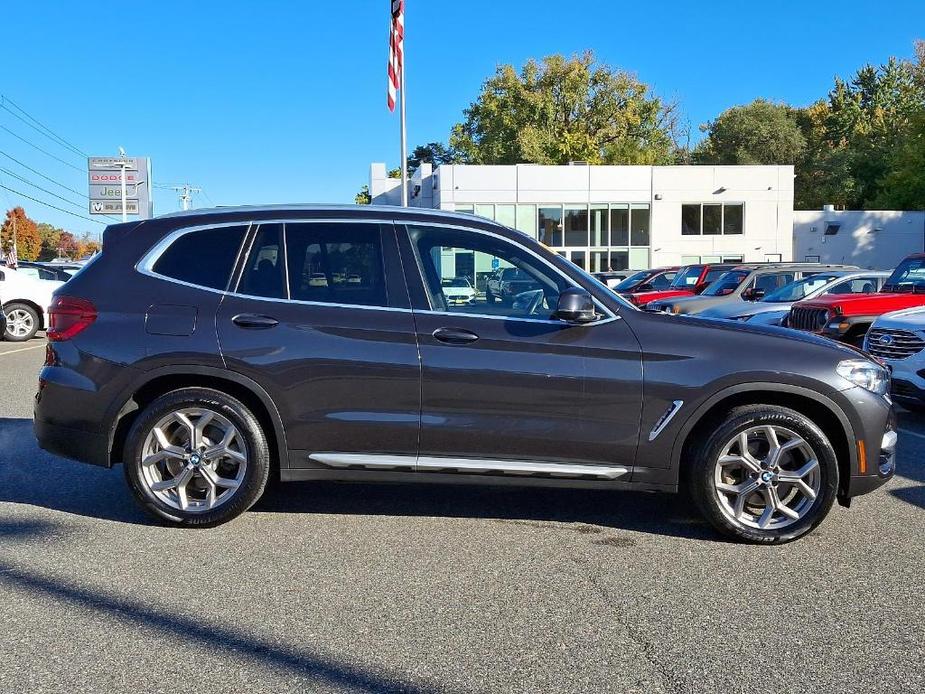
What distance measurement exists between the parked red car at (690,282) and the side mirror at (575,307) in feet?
48.8

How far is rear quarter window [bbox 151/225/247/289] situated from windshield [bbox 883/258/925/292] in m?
9.65

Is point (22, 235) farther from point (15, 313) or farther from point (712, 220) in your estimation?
point (15, 313)

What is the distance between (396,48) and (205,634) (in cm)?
1933

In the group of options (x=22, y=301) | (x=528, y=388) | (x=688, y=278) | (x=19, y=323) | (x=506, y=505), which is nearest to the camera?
(x=528, y=388)

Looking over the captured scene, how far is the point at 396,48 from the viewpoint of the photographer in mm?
20922

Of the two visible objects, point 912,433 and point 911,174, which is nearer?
point 912,433

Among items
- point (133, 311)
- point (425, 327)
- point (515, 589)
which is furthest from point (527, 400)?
point (133, 311)

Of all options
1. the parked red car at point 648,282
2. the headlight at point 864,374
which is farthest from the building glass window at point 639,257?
the headlight at point 864,374

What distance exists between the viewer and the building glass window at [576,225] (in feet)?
136

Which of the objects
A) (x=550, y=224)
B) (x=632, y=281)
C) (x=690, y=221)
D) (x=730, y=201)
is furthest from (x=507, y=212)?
(x=632, y=281)

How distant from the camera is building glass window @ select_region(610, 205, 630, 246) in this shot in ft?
139

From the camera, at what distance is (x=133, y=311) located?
488 centimetres

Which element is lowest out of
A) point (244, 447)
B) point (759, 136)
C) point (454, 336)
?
point (244, 447)

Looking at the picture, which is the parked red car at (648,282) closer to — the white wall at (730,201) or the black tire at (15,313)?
the black tire at (15,313)
